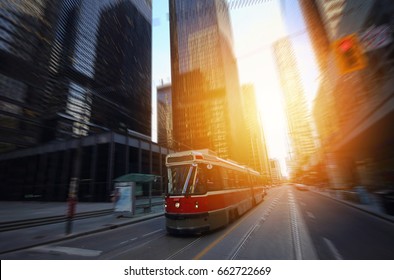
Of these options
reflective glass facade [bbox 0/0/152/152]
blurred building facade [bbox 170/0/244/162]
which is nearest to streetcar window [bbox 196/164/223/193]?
reflective glass facade [bbox 0/0/152/152]

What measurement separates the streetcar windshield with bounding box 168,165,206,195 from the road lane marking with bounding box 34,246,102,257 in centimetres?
313

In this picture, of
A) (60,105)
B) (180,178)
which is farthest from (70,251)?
(60,105)

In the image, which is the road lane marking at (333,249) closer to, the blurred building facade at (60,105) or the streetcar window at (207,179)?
the streetcar window at (207,179)

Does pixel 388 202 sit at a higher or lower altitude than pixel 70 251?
higher

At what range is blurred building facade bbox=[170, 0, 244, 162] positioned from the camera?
55.5 meters

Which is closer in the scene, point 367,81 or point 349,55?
point 349,55

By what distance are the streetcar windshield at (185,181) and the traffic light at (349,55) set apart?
5.58 m

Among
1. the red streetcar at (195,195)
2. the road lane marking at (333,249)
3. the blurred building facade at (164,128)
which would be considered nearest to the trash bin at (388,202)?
the road lane marking at (333,249)

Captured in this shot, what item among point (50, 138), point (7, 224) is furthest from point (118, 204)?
point (50, 138)

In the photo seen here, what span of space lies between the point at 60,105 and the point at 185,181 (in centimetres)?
2360

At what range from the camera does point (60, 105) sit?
23266 millimetres

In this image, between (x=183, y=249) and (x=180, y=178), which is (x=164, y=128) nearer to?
(x=180, y=178)

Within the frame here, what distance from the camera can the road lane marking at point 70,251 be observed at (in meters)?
5.95

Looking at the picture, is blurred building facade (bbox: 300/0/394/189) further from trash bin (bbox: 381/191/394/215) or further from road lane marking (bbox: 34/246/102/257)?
road lane marking (bbox: 34/246/102/257)
